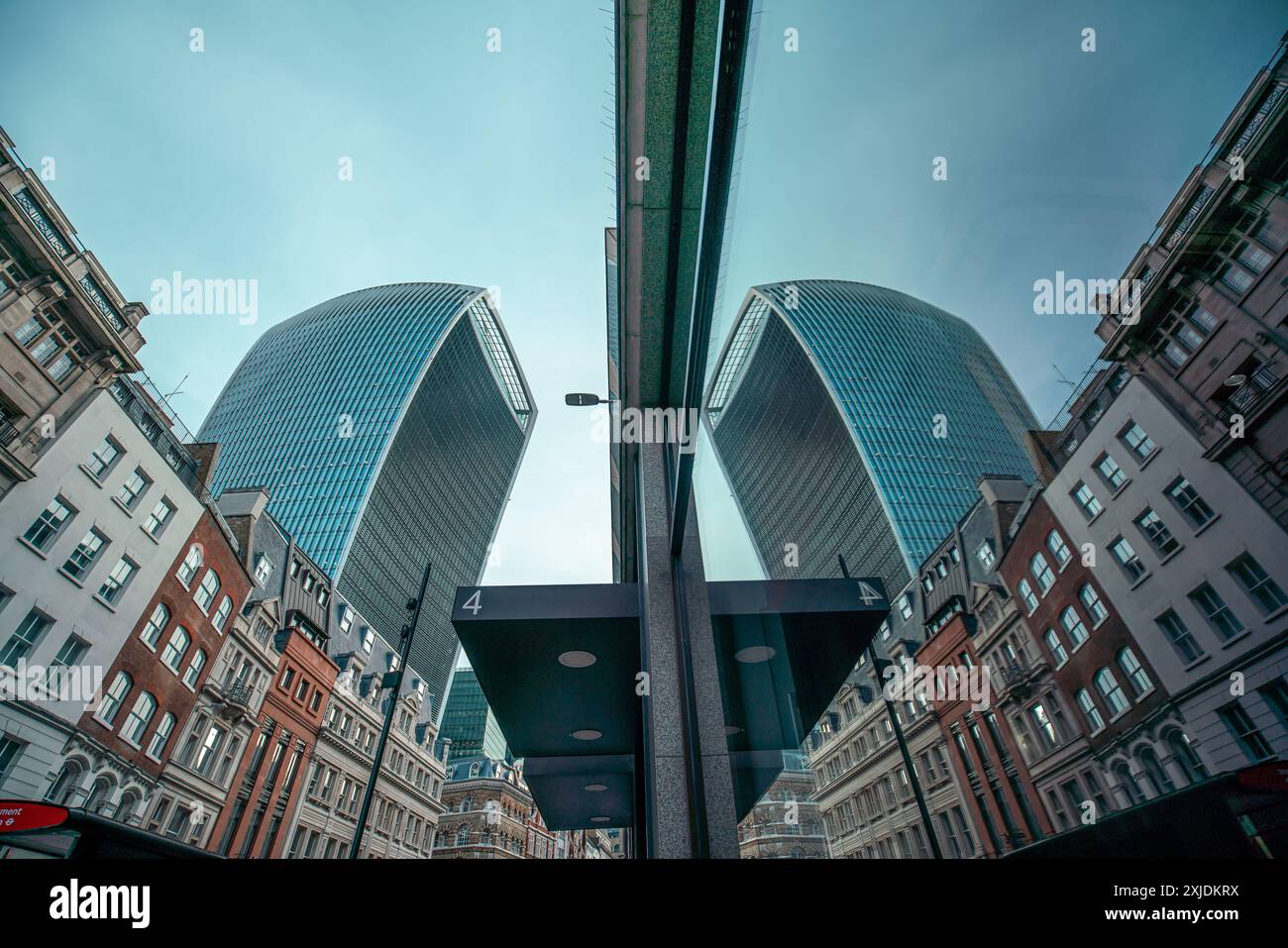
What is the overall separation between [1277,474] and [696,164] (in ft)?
13.5

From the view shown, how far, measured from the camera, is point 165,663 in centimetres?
1708

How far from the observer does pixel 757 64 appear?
2900mm

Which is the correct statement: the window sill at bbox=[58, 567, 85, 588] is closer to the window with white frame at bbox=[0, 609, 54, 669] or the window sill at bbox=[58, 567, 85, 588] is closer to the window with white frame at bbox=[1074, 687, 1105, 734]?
the window with white frame at bbox=[0, 609, 54, 669]

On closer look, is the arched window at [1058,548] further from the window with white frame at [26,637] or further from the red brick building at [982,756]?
the window with white frame at [26,637]

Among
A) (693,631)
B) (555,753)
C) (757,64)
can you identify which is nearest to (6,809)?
(693,631)

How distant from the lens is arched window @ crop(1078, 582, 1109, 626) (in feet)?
9.50

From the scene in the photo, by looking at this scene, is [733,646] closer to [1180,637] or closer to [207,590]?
[1180,637]

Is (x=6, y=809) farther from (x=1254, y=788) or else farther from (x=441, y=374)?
(x=441, y=374)

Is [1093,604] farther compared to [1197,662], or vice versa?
[1093,604]

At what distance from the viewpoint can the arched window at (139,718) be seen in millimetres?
15312

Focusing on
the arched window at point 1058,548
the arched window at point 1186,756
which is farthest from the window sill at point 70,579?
the arched window at point 1186,756

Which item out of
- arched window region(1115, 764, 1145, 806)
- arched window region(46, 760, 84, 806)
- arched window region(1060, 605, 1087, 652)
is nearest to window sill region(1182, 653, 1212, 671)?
arched window region(1115, 764, 1145, 806)

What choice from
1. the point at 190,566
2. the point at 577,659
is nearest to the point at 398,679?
the point at 577,659

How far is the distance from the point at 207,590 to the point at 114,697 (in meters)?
6.72
